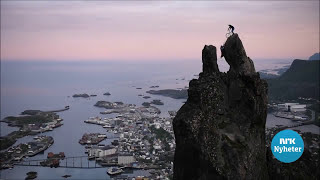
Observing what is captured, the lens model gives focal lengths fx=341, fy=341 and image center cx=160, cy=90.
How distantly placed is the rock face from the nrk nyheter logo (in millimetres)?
169

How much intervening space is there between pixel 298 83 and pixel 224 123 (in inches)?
1680

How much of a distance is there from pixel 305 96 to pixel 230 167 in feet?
128

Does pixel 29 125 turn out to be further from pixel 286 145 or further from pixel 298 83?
pixel 298 83

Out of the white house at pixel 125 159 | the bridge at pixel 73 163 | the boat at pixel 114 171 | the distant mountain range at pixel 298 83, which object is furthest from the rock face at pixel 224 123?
the distant mountain range at pixel 298 83

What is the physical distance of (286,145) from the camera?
13.3 ft

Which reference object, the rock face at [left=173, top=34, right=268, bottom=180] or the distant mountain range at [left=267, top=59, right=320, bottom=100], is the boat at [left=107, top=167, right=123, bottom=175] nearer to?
the rock face at [left=173, top=34, right=268, bottom=180]

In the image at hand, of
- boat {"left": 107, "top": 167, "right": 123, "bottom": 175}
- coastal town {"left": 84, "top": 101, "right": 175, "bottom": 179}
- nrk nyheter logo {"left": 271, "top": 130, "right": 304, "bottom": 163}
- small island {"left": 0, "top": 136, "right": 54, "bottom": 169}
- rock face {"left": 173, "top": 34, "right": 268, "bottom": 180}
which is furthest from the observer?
small island {"left": 0, "top": 136, "right": 54, "bottom": 169}

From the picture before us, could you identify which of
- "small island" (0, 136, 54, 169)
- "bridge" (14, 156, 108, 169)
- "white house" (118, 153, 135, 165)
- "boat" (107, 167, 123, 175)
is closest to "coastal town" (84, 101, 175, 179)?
"white house" (118, 153, 135, 165)

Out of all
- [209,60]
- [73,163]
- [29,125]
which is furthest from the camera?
[29,125]

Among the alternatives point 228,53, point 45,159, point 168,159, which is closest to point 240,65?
point 228,53

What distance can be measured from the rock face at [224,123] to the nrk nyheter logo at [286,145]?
169mm

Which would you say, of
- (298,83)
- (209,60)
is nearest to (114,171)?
(209,60)

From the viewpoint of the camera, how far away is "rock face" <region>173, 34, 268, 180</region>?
139 inches

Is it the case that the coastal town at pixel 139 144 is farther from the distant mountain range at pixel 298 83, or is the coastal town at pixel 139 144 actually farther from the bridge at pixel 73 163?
the distant mountain range at pixel 298 83
